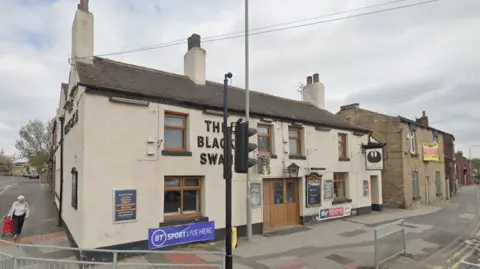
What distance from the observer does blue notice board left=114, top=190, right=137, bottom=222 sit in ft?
31.3

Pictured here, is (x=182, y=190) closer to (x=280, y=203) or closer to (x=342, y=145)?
(x=280, y=203)

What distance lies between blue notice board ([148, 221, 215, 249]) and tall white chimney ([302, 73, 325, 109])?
1188cm

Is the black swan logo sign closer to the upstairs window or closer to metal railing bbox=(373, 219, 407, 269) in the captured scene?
the upstairs window

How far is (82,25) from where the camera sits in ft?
36.3

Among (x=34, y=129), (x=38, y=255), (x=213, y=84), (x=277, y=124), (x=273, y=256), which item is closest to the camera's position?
(x=38, y=255)

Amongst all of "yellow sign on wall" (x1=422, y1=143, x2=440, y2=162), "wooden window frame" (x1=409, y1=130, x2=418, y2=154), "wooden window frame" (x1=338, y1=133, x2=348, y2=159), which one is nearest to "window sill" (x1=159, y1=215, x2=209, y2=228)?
"wooden window frame" (x1=338, y1=133, x2=348, y2=159)

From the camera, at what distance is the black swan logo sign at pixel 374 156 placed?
1816cm

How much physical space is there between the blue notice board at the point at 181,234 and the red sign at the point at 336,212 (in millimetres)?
7157

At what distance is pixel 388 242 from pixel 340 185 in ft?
27.9

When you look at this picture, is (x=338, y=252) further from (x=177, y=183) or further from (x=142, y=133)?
(x=142, y=133)

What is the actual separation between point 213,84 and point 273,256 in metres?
8.78

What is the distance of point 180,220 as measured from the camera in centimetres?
1080

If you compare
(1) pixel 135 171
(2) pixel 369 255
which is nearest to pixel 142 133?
(1) pixel 135 171

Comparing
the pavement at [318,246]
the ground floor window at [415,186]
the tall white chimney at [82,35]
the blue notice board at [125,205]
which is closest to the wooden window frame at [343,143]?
the pavement at [318,246]
